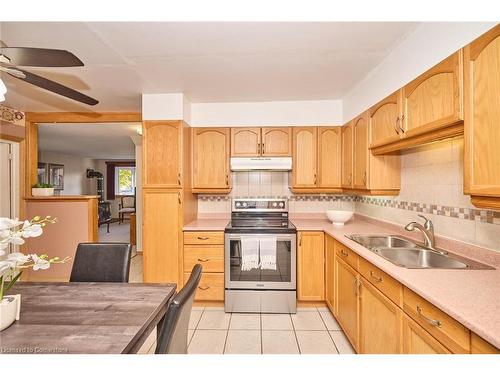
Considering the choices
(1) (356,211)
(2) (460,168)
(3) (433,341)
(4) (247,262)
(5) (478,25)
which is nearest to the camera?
(3) (433,341)

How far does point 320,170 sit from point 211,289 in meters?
1.83

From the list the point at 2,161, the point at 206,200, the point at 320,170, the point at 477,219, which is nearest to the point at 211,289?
the point at 206,200

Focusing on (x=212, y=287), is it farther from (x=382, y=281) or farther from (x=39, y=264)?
(x=39, y=264)

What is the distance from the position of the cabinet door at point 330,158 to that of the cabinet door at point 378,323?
155cm

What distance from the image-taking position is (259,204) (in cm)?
325

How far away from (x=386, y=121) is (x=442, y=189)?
0.63 meters

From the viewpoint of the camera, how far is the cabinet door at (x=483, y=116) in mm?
1080

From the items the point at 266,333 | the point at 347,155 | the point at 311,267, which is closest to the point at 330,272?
the point at 311,267

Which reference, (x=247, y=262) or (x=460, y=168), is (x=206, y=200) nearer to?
(x=247, y=262)

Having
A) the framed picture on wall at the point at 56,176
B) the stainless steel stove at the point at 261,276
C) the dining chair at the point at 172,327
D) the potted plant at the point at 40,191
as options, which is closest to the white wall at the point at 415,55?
the stainless steel stove at the point at 261,276

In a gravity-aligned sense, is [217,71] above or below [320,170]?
above

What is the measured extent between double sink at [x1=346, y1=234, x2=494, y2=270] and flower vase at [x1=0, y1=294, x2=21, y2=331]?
1.83 meters

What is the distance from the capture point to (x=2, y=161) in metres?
3.49

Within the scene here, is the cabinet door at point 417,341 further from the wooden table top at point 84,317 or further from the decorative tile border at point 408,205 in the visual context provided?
the wooden table top at point 84,317
